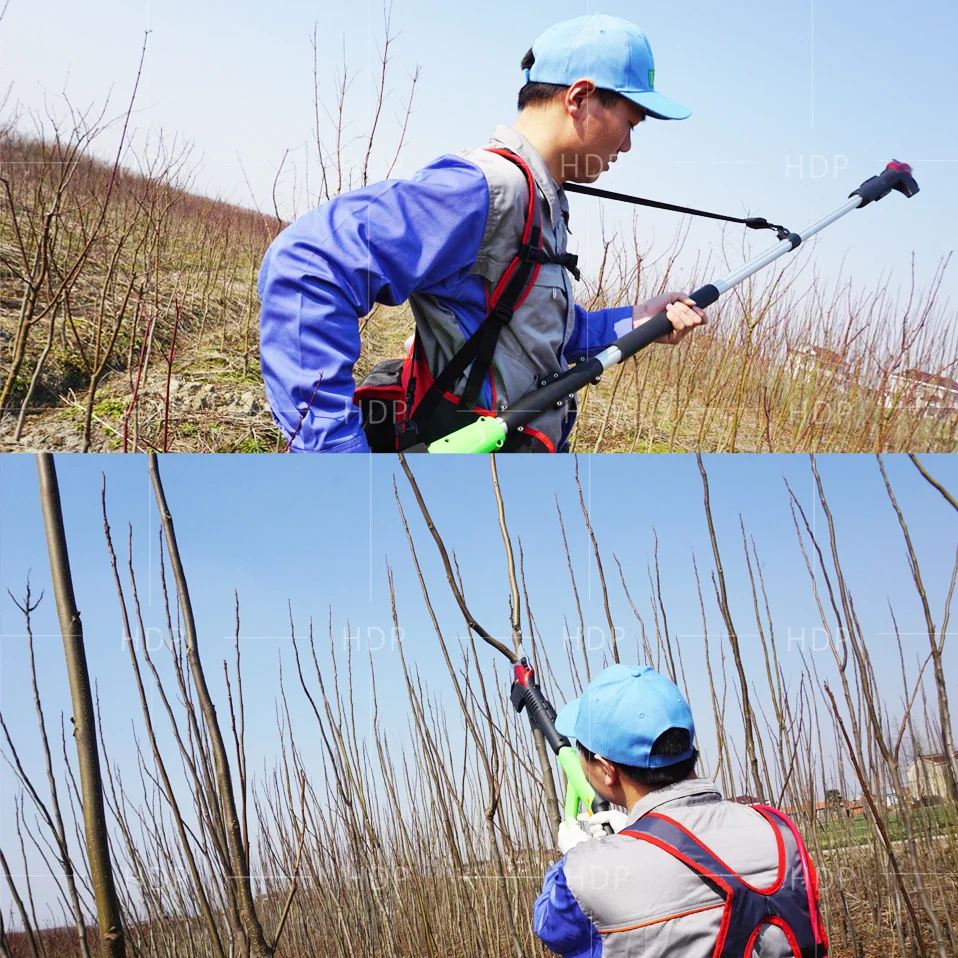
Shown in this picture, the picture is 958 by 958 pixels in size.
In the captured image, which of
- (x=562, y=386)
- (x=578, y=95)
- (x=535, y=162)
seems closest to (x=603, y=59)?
(x=578, y=95)

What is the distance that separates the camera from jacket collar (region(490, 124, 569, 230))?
1.26 metres

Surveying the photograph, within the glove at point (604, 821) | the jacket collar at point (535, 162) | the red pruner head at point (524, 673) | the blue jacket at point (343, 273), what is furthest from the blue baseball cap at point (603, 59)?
the glove at point (604, 821)

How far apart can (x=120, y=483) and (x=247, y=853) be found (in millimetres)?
725

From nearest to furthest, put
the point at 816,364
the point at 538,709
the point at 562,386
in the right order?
the point at 562,386 < the point at 538,709 < the point at 816,364

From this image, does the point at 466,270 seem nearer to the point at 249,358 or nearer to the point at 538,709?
the point at 538,709

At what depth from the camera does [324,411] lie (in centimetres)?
106

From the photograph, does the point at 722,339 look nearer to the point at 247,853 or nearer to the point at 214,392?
the point at 214,392

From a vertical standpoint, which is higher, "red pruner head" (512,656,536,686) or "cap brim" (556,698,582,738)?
"red pruner head" (512,656,536,686)

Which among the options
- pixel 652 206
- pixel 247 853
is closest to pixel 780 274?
pixel 652 206

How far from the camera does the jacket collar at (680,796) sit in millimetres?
1129

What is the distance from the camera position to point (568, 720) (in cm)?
136

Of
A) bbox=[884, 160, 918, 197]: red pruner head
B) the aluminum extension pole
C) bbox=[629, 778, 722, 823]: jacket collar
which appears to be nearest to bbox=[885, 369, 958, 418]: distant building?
bbox=[884, 160, 918, 197]: red pruner head

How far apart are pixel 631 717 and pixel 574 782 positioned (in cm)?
30

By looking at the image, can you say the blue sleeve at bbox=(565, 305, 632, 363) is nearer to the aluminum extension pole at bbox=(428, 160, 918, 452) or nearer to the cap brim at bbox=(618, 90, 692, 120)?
the aluminum extension pole at bbox=(428, 160, 918, 452)
